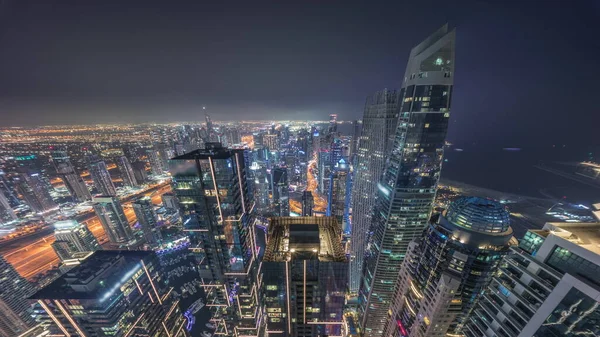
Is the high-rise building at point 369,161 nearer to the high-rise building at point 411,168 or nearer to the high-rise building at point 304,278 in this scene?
the high-rise building at point 411,168

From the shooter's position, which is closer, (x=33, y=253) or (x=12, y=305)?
(x=12, y=305)

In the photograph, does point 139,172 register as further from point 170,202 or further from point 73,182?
point 170,202

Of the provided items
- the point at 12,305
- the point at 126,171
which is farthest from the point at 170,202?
the point at 12,305

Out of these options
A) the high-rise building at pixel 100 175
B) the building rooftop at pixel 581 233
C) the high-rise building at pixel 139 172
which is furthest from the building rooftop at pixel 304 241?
the high-rise building at pixel 139 172

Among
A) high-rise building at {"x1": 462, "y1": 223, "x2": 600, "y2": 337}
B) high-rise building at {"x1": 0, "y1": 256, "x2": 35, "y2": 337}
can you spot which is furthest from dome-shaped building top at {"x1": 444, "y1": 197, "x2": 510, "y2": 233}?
high-rise building at {"x1": 0, "y1": 256, "x2": 35, "y2": 337}

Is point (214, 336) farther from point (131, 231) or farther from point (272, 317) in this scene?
point (131, 231)

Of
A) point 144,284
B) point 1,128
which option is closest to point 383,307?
point 144,284
